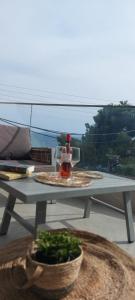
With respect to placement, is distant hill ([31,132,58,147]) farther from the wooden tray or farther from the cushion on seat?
the wooden tray

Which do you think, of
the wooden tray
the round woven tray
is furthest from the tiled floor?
the round woven tray

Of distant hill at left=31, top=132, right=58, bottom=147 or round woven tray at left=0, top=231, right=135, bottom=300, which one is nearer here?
round woven tray at left=0, top=231, right=135, bottom=300

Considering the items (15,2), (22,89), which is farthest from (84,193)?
(22,89)

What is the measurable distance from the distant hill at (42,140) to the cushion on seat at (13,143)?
4.0 inches

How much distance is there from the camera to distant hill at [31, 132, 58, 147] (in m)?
3.60

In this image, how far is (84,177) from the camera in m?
2.17

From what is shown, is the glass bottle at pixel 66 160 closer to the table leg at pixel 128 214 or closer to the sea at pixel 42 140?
the table leg at pixel 128 214

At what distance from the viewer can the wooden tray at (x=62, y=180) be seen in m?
1.88

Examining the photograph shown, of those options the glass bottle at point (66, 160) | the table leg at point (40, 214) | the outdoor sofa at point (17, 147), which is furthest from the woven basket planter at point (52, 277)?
the outdoor sofa at point (17, 147)

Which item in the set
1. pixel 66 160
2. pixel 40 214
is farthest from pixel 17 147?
pixel 40 214

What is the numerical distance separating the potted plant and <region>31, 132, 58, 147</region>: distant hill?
7.35 ft

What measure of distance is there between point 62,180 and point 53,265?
796 mm

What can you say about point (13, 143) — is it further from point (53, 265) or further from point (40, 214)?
point (53, 265)

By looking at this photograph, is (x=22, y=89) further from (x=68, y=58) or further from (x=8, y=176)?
(x=8, y=176)
